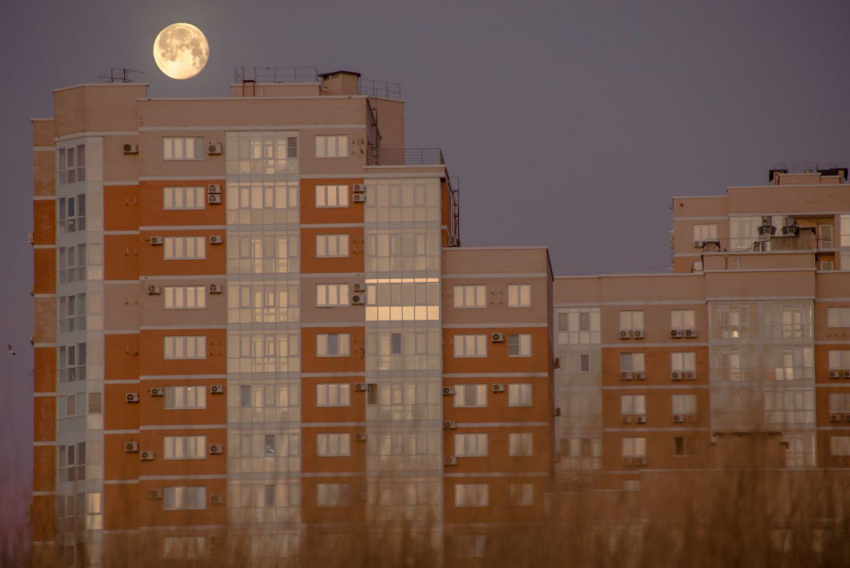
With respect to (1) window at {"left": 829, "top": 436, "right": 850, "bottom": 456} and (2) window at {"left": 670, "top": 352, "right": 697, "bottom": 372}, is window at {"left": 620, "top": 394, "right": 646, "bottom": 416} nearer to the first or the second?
(2) window at {"left": 670, "top": 352, "right": 697, "bottom": 372}

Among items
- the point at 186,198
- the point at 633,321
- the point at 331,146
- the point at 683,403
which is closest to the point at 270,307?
the point at 186,198

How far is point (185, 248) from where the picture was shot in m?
74.9

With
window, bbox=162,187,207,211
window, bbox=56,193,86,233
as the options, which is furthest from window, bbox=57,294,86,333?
window, bbox=162,187,207,211

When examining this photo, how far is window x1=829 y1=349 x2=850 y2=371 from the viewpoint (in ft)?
294

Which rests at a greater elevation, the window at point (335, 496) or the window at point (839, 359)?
the window at point (839, 359)

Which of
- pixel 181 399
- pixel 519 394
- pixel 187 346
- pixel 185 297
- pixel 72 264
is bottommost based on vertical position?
pixel 181 399

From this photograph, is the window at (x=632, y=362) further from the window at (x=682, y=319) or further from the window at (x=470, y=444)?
the window at (x=470, y=444)

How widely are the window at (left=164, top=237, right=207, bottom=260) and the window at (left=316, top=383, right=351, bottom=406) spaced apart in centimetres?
841

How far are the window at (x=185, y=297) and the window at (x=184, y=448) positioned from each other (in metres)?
6.23

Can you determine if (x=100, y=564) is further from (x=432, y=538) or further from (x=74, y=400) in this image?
(x=74, y=400)

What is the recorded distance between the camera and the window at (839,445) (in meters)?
85.0

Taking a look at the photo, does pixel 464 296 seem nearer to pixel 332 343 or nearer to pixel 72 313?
pixel 332 343

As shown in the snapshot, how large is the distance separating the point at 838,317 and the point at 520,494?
2491 inches

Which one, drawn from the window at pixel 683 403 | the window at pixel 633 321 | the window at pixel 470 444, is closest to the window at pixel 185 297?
the window at pixel 470 444
